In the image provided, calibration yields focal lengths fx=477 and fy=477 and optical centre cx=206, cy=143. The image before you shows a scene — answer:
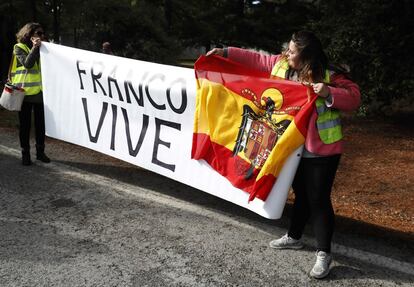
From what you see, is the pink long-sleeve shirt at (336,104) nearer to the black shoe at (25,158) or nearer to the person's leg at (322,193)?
the person's leg at (322,193)

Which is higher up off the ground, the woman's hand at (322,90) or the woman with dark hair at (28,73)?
the woman's hand at (322,90)

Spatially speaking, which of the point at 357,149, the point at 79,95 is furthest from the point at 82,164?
the point at 357,149

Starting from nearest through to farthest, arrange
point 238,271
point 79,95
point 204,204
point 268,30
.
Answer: point 238,271 < point 204,204 < point 79,95 < point 268,30

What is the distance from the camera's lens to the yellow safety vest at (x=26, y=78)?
19.9 feet

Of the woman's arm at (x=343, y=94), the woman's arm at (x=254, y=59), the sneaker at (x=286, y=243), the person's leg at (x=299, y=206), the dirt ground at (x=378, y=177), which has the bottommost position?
the dirt ground at (x=378, y=177)

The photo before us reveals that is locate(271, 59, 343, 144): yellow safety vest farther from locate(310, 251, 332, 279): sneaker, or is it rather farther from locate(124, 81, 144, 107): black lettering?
locate(124, 81, 144, 107): black lettering

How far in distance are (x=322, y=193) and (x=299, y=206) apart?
384mm

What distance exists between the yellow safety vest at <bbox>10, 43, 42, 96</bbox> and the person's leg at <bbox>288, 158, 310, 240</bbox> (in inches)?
151

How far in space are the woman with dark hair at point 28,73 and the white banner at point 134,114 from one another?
0.13m

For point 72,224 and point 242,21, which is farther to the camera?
point 242,21

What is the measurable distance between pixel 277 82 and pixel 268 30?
17.1 m

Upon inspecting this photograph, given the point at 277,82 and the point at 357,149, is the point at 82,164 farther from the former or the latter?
the point at 357,149

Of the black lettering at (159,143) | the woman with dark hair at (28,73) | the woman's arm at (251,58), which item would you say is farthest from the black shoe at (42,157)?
the woman's arm at (251,58)

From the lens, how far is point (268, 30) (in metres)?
20.2
